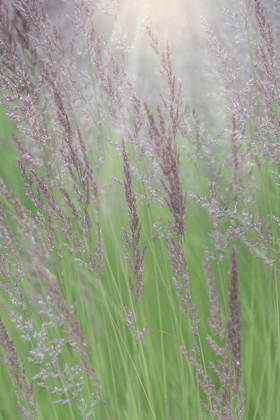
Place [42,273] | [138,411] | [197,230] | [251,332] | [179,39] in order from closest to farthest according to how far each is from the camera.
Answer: [42,273] < [138,411] < [251,332] < [197,230] < [179,39]

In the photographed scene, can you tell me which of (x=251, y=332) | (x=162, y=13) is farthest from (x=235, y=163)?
(x=162, y=13)

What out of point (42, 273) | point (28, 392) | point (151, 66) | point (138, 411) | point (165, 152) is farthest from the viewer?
point (151, 66)

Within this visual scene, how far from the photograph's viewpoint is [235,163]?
4.20 feet

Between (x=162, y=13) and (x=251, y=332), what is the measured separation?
258 cm

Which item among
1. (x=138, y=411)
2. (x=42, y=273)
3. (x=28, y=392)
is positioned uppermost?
(x=42, y=273)

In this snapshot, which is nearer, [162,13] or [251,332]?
[251,332]

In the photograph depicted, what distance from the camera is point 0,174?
6.34ft

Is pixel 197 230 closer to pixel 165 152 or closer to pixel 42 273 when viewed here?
pixel 165 152

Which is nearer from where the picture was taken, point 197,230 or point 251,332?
point 251,332

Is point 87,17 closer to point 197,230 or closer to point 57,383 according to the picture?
point 197,230

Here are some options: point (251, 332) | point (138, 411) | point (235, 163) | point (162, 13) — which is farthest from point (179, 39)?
point (138, 411)

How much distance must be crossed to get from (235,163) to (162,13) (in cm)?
230

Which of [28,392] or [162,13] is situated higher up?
[162,13]

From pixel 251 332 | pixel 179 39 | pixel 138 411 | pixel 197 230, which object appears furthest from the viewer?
pixel 179 39
